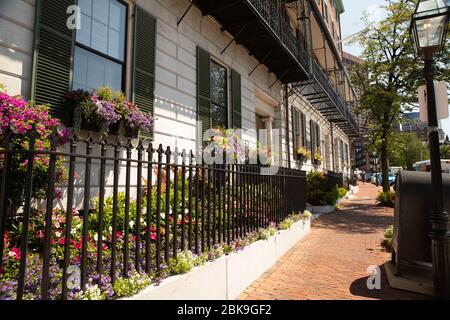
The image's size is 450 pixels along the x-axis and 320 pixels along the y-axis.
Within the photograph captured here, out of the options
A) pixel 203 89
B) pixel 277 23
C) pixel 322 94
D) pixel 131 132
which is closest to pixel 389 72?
Answer: pixel 322 94

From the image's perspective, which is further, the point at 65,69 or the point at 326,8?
the point at 326,8

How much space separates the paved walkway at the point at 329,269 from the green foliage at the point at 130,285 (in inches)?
71.2

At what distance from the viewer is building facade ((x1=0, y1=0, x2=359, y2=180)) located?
13.8ft

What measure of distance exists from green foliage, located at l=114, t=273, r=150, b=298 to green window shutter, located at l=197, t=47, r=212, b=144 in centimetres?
520

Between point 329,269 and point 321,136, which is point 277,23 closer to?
point 329,269

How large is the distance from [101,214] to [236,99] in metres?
7.47

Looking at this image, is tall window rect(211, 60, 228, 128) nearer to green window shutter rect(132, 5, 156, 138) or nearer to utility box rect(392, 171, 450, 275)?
green window shutter rect(132, 5, 156, 138)

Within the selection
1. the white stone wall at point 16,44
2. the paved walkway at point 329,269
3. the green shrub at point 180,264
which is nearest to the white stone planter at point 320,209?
the paved walkway at point 329,269

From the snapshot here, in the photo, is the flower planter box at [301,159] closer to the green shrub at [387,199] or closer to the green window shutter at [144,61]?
the green shrub at [387,199]

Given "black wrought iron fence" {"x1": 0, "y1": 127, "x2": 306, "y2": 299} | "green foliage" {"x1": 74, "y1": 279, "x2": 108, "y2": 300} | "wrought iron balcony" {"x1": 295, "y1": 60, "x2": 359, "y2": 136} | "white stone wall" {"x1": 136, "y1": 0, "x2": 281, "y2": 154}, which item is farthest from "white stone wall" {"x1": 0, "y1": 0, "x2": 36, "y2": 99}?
"wrought iron balcony" {"x1": 295, "y1": 60, "x2": 359, "y2": 136}

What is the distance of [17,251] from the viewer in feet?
9.52
